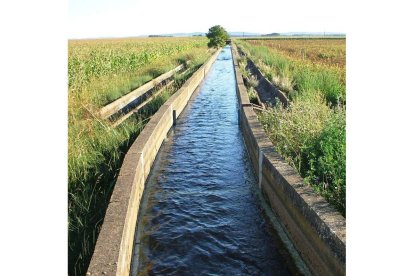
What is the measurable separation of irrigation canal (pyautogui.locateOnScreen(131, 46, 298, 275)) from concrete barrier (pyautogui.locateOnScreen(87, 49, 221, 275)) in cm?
23

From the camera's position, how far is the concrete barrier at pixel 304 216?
3457 mm

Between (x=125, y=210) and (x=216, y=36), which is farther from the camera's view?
(x=216, y=36)

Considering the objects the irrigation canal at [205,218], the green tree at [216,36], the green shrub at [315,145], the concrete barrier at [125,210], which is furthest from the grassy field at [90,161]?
the green tree at [216,36]

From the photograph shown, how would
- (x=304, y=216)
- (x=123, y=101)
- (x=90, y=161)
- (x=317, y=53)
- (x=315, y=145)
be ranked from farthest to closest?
(x=317, y=53)
(x=123, y=101)
(x=90, y=161)
(x=315, y=145)
(x=304, y=216)

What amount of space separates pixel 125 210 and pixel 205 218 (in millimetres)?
1370


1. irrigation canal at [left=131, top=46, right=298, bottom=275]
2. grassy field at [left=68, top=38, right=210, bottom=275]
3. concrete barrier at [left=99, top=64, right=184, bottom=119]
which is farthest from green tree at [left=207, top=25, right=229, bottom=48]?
irrigation canal at [left=131, top=46, right=298, bottom=275]

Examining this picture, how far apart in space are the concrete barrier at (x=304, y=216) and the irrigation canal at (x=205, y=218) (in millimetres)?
250

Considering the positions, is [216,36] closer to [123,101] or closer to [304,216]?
[123,101]

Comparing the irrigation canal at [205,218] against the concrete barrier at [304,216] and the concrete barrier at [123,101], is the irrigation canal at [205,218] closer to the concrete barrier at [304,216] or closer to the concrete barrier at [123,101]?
the concrete barrier at [304,216]

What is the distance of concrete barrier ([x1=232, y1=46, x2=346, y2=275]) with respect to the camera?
11.3 ft

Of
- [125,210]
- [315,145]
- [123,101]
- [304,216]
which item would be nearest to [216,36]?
[123,101]

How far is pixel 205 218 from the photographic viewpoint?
5.37 m
